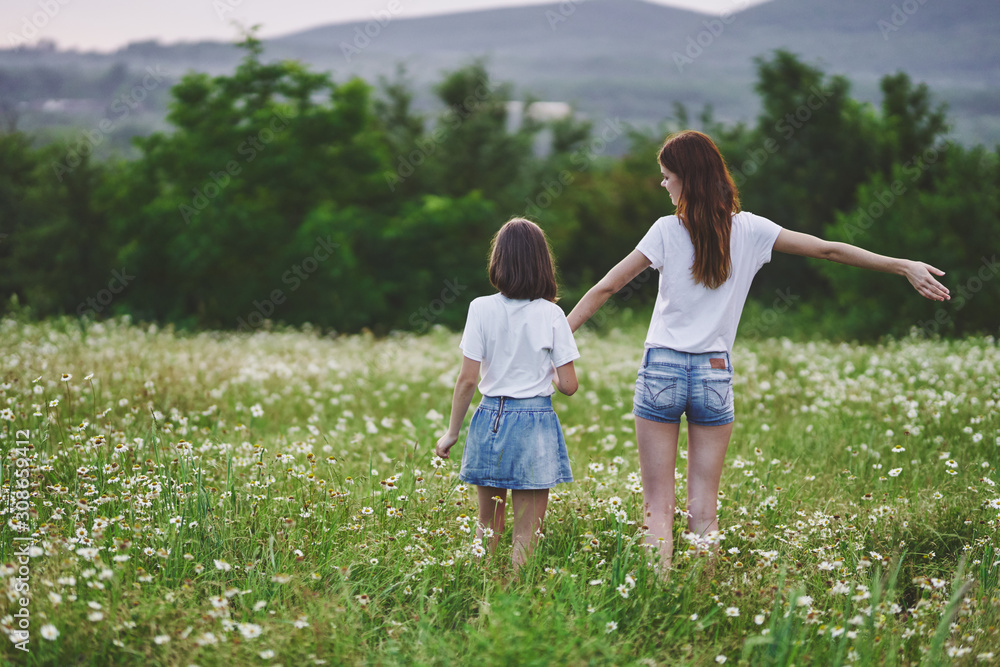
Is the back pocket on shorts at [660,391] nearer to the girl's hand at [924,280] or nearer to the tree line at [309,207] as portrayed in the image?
the girl's hand at [924,280]

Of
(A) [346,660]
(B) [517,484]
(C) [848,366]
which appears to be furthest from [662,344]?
(C) [848,366]

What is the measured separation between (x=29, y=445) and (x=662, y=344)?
12.9 ft

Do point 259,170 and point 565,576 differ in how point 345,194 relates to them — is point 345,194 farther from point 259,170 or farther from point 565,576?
point 565,576

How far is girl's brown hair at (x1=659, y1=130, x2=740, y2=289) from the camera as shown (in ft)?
10.2

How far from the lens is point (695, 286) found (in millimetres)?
3178

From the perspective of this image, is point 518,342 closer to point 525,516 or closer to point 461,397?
point 461,397

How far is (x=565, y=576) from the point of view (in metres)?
2.84

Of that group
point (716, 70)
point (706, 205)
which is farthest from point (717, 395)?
point (716, 70)

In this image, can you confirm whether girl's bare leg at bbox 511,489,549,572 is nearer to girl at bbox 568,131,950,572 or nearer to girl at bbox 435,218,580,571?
girl at bbox 435,218,580,571

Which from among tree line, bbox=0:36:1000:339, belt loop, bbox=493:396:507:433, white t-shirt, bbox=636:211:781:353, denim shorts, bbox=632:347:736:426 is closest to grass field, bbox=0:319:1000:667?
belt loop, bbox=493:396:507:433

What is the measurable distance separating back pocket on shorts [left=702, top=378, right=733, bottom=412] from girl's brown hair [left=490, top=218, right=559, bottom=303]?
0.83 meters

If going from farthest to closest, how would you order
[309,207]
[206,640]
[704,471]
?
1. [309,207]
2. [704,471]
3. [206,640]

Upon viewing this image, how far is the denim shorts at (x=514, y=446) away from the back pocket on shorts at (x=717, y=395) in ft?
2.28

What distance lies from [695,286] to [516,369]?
2.93 ft
